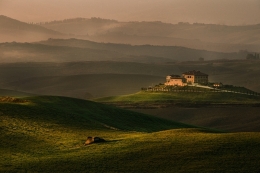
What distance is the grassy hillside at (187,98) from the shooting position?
577 feet

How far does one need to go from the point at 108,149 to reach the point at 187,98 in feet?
432

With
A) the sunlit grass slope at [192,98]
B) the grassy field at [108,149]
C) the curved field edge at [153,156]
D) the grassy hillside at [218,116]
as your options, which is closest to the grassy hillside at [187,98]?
the sunlit grass slope at [192,98]

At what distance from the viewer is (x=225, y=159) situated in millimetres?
50188

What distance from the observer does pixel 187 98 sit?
613 ft

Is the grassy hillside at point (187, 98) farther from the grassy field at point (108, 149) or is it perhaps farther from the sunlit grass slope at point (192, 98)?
the grassy field at point (108, 149)

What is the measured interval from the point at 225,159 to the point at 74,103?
57.7 m

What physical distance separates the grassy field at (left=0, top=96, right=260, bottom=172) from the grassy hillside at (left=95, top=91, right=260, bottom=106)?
9736 cm

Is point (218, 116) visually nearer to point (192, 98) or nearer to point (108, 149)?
point (192, 98)

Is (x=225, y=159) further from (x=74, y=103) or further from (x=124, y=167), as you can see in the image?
(x=74, y=103)

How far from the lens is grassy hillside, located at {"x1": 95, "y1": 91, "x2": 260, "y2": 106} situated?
176000mm

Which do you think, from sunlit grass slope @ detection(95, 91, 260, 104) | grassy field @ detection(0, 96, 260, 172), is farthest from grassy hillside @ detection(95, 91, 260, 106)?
grassy field @ detection(0, 96, 260, 172)

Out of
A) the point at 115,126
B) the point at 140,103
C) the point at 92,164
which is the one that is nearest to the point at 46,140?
the point at 92,164

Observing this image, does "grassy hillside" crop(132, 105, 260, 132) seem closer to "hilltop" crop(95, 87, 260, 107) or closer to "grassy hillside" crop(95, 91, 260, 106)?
"hilltop" crop(95, 87, 260, 107)

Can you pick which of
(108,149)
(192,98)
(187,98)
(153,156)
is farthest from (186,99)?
(153,156)
